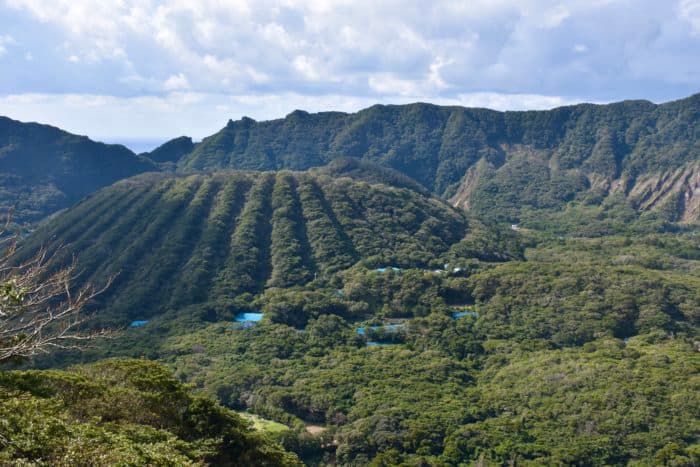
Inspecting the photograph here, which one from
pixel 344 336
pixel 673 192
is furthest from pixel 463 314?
pixel 673 192

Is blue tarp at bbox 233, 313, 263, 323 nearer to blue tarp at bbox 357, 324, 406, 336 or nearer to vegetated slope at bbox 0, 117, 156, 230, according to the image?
blue tarp at bbox 357, 324, 406, 336

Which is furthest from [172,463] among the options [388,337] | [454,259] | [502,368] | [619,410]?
[454,259]

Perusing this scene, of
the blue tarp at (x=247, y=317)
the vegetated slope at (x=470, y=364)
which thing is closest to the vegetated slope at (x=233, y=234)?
the blue tarp at (x=247, y=317)

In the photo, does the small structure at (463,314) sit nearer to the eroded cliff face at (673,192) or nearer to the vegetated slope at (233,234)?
the vegetated slope at (233,234)

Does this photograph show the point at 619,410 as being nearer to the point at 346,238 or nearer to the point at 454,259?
the point at 454,259

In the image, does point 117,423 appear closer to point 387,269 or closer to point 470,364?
point 470,364

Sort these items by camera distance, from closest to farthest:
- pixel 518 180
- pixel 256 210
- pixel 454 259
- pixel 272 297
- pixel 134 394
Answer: pixel 134 394 → pixel 272 297 → pixel 454 259 → pixel 256 210 → pixel 518 180
